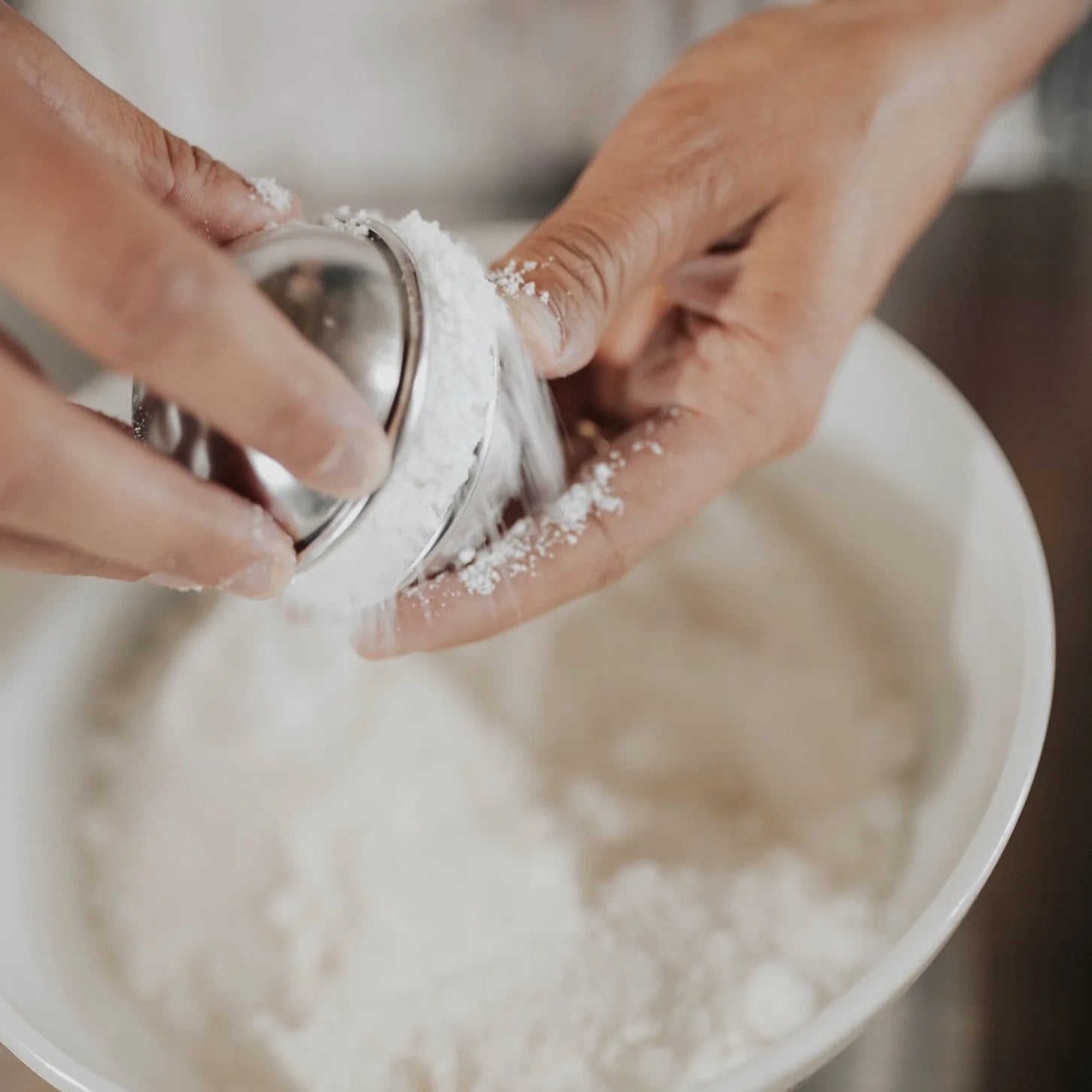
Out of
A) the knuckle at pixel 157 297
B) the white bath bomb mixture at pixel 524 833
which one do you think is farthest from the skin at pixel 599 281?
the white bath bomb mixture at pixel 524 833

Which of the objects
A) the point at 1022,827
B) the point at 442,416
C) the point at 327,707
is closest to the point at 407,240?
the point at 442,416

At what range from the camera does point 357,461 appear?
0.34 metres

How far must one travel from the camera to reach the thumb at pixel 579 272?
43 centimetres

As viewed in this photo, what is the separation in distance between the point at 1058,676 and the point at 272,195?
483 mm

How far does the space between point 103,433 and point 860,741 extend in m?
0.42

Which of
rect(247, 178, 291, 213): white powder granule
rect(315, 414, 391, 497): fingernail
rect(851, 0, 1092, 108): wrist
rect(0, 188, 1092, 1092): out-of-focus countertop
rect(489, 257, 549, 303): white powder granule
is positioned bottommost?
rect(0, 188, 1092, 1092): out-of-focus countertop

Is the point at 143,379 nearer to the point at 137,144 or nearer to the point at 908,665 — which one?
the point at 137,144

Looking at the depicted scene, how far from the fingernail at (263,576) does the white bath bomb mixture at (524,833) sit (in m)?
0.23

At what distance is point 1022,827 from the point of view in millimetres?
580

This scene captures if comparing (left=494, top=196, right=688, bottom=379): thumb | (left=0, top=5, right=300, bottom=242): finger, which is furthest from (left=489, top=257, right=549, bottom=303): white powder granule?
(left=0, top=5, right=300, bottom=242): finger

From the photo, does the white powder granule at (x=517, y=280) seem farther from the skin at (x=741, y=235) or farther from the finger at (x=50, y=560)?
the finger at (x=50, y=560)

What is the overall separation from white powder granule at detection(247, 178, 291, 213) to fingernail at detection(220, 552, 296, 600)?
18 centimetres

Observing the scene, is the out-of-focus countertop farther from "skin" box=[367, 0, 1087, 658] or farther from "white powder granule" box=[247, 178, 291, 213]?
"white powder granule" box=[247, 178, 291, 213]

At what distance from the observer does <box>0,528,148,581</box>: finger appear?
1.24 feet
